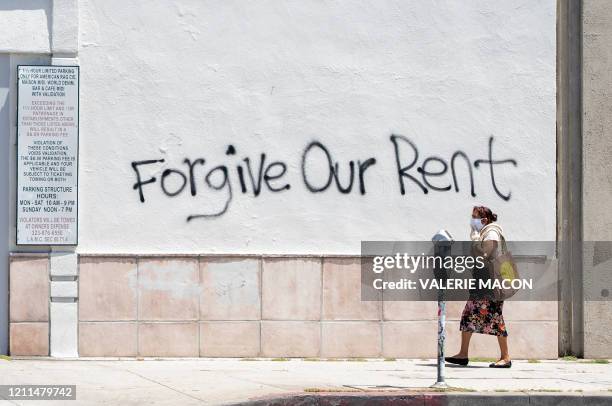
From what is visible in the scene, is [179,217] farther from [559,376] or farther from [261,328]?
[559,376]

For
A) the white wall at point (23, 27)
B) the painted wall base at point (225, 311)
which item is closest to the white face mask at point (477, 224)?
Result: the painted wall base at point (225, 311)

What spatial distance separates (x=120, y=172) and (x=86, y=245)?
2.77 feet

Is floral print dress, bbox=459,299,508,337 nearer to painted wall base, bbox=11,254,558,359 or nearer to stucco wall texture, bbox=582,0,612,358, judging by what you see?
painted wall base, bbox=11,254,558,359

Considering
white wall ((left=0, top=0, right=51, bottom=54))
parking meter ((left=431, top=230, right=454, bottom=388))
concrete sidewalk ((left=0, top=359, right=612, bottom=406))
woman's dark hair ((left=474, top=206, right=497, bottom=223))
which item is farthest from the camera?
woman's dark hair ((left=474, top=206, right=497, bottom=223))

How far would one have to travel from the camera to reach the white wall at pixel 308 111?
1245 centimetres

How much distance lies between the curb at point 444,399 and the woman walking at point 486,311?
81.7 inches

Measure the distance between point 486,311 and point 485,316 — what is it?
0.18 ft

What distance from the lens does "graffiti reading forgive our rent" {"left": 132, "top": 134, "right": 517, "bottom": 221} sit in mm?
12539

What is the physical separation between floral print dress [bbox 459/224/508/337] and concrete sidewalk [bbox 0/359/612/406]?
0.40 metres

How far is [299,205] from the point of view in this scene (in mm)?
12664

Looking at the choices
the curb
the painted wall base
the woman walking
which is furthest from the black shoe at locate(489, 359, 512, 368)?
the curb

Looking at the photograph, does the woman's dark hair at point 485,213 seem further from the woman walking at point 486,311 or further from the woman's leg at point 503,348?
the woman's leg at point 503,348

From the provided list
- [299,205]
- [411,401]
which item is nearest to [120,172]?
[299,205]

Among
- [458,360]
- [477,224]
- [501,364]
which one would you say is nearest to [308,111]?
[477,224]
